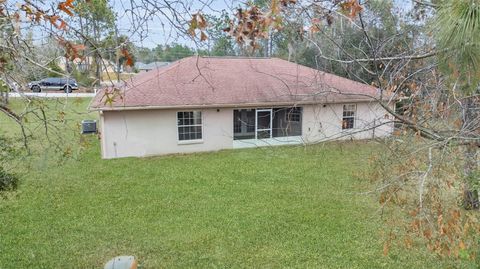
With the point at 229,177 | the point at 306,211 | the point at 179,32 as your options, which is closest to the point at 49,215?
the point at 229,177

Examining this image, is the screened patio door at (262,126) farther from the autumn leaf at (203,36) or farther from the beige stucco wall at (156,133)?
the autumn leaf at (203,36)

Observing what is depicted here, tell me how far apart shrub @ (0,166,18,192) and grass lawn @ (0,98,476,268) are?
105cm

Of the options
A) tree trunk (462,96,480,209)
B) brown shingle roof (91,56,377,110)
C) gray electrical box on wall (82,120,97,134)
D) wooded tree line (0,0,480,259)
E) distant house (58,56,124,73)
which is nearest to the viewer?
wooded tree line (0,0,480,259)

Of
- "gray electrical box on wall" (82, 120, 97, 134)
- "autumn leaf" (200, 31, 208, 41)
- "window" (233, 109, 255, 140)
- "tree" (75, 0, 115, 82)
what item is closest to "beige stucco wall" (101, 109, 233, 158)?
"window" (233, 109, 255, 140)

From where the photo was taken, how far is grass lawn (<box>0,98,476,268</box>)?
6.37m

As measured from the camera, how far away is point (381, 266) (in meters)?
6.12

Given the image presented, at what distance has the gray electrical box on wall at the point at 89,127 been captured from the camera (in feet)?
59.0

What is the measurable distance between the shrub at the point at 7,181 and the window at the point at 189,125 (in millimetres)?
8949

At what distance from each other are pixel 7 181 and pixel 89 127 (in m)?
13.1

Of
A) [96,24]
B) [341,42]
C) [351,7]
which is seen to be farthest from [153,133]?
[351,7]

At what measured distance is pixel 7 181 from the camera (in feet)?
18.8

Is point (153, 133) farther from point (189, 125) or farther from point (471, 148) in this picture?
point (471, 148)

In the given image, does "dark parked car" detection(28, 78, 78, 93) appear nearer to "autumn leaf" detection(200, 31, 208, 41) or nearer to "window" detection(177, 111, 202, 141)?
"autumn leaf" detection(200, 31, 208, 41)

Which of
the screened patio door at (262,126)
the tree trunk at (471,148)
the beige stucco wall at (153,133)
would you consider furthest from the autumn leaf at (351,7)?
the screened patio door at (262,126)
